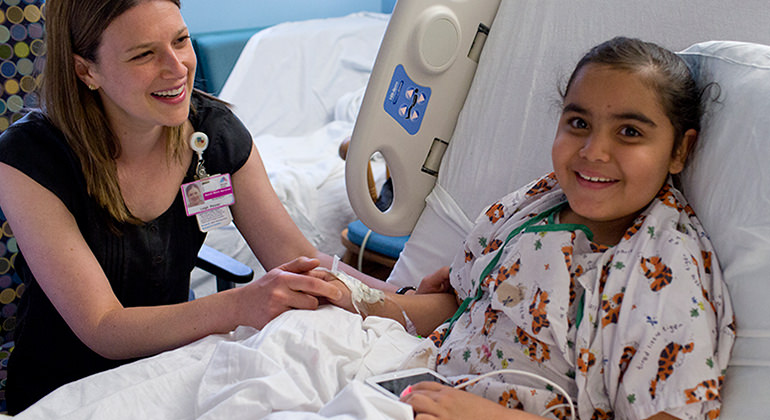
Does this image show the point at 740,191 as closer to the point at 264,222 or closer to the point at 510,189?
the point at 510,189

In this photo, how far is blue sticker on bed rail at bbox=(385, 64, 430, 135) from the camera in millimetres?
1749

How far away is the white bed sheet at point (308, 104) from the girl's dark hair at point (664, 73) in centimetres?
224

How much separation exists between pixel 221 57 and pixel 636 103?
3346 millimetres

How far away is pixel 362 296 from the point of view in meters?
1.49

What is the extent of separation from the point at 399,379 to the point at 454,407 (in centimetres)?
15

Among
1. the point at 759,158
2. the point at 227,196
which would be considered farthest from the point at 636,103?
the point at 227,196

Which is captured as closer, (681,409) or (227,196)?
(681,409)

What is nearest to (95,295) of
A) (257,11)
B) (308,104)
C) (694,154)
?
(694,154)

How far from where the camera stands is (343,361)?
125 cm

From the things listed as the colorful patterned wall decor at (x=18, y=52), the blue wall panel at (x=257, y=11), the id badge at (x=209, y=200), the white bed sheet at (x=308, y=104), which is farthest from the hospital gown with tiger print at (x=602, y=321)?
the blue wall panel at (x=257, y=11)

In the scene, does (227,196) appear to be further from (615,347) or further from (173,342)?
(615,347)

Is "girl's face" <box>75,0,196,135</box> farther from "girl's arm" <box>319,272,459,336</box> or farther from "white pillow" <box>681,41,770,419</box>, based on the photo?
"white pillow" <box>681,41,770,419</box>

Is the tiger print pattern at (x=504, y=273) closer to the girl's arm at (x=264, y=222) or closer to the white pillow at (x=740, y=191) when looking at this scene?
the white pillow at (x=740, y=191)

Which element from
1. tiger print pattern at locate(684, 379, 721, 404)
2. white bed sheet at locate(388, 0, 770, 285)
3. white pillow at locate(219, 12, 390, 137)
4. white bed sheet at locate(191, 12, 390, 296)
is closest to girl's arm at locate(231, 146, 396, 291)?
white bed sheet at locate(388, 0, 770, 285)
